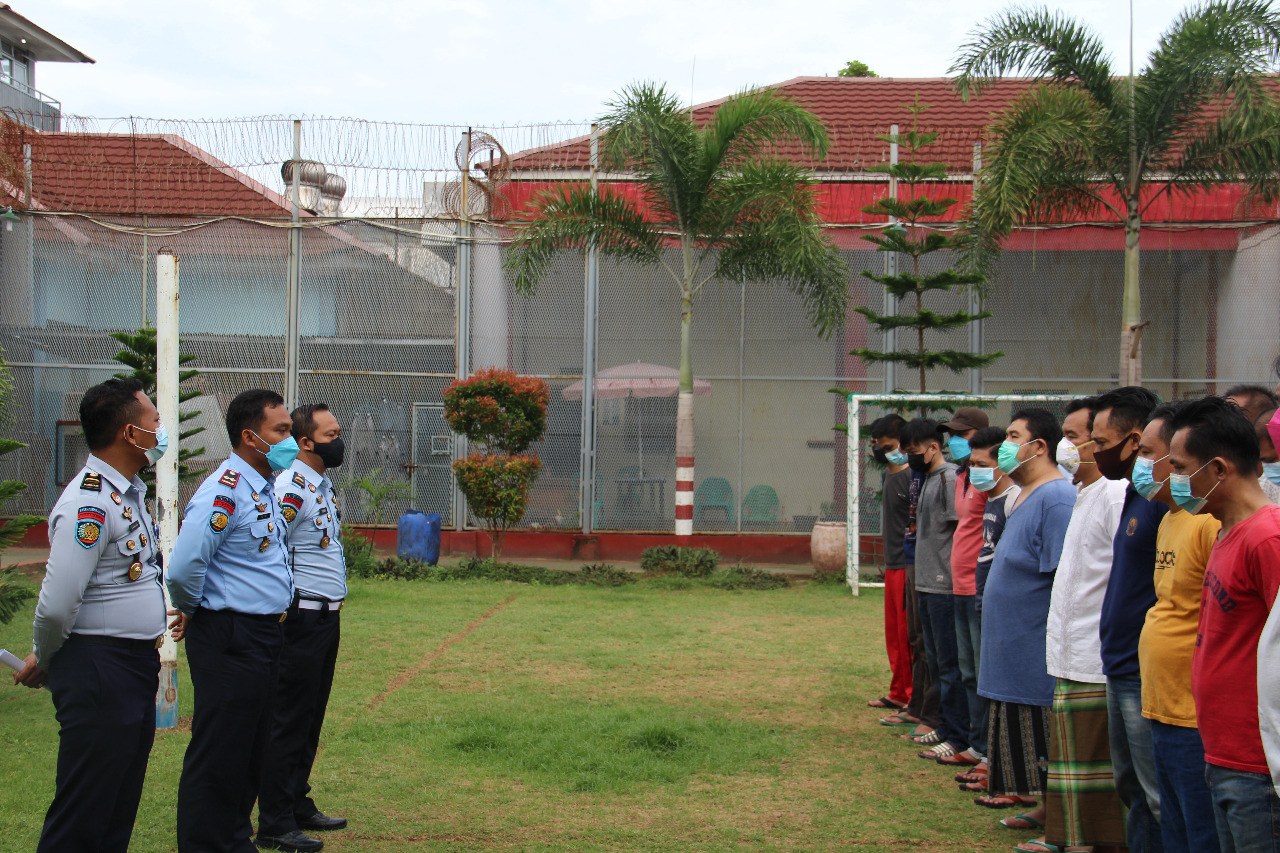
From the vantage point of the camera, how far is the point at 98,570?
333cm

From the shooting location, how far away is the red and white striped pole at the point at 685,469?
13484mm

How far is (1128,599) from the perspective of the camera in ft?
11.5

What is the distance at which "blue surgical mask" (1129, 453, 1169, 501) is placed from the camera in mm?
3102

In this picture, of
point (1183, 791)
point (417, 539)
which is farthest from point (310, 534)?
point (417, 539)

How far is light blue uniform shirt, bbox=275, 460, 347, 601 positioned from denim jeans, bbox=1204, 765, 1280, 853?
342cm

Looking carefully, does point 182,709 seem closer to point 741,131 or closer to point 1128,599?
point 1128,599

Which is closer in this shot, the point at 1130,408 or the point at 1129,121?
the point at 1130,408

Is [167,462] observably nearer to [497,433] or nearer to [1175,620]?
[1175,620]

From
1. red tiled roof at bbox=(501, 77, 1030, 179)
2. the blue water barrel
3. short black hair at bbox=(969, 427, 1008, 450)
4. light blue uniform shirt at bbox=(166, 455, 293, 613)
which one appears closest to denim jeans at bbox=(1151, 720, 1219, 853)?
short black hair at bbox=(969, 427, 1008, 450)

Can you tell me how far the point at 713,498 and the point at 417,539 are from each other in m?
4.14

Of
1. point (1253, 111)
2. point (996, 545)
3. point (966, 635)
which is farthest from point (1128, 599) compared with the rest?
point (1253, 111)

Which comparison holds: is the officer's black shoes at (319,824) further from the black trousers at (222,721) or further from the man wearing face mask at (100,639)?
the man wearing face mask at (100,639)

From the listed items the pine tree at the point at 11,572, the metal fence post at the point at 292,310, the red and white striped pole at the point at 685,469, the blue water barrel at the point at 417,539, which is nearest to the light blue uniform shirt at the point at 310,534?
the pine tree at the point at 11,572

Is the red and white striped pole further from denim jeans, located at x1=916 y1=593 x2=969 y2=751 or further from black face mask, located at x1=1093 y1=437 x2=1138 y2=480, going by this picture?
black face mask, located at x1=1093 y1=437 x2=1138 y2=480
